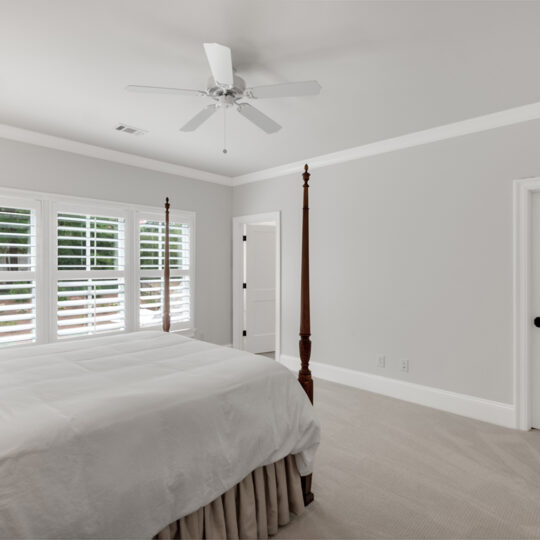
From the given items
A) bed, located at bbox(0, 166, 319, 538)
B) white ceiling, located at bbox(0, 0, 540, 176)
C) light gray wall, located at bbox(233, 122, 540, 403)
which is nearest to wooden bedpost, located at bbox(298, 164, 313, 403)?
bed, located at bbox(0, 166, 319, 538)

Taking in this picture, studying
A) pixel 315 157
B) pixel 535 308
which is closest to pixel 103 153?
pixel 315 157

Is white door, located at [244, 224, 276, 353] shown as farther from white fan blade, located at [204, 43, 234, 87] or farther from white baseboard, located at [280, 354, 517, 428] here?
white fan blade, located at [204, 43, 234, 87]

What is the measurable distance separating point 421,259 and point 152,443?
3.02 meters

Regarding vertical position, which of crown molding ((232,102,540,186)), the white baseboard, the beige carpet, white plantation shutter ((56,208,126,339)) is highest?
crown molding ((232,102,540,186))

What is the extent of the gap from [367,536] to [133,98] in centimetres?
322

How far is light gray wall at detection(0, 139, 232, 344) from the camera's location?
3648 mm

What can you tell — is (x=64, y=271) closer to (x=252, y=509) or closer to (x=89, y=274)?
(x=89, y=274)

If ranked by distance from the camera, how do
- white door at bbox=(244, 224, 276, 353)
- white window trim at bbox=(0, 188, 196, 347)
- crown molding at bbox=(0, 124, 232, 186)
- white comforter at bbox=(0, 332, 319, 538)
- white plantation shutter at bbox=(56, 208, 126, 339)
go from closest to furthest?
1. white comforter at bbox=(0, 332, 319, 538)
2. crown molding at bbox=(0, 124, 232, 186)
3. white window trim at bbox=(0, 188, 196, 347)
4. white plantation shutter at bbox=(56, 208, 126, 339)
5. white door at bbox=(244, 224, 276, 353)

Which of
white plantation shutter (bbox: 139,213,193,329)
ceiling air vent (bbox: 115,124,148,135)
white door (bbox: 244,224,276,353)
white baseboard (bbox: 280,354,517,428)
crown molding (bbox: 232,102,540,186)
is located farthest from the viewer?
white door (bbox: 244,224,276,353)

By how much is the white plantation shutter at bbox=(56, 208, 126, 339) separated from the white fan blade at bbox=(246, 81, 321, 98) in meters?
2.63

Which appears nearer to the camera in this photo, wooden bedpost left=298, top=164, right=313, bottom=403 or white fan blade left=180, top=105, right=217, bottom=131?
wooden bedpost left=298, top=164, right=313, bottom=403

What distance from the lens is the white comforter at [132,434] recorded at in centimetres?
125

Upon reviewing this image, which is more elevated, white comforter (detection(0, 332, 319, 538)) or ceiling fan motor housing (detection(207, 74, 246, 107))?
ceiling fan motor housing (detection(207, 74, 246, 107))

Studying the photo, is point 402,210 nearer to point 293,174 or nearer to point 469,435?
point 293,174
